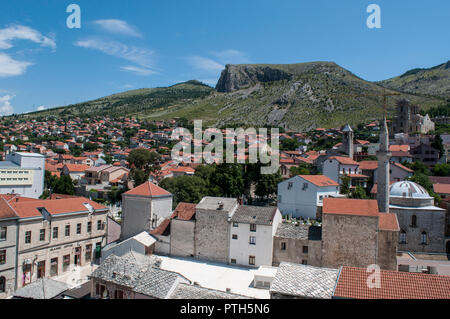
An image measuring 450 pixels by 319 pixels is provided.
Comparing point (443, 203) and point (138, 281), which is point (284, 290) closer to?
point (138, 281)

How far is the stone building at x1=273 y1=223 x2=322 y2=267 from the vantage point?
25.6m

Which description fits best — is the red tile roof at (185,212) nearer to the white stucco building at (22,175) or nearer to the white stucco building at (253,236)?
the white stucco building at (253,236)

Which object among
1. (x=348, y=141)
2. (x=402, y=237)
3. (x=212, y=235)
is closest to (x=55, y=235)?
(x=212, y=235)

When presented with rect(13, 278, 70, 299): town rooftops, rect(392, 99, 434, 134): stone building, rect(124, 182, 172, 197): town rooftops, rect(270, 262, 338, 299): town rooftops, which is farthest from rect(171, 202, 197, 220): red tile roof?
rect(392, 99, 434, 134): stone building

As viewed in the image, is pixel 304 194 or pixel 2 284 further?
pixel 304 194

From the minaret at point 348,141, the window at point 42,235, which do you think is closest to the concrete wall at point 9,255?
the window at point 42,235

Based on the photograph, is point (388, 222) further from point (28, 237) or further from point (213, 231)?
point (28, 237)

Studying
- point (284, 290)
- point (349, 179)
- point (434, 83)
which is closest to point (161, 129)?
point (349, 179)

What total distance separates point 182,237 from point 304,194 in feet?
58.8

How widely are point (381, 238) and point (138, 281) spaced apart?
60.8 ft

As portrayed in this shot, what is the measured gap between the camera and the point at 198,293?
14.3 metres

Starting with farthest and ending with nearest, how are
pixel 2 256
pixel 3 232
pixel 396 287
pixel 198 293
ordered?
pixel 3 232 < pixel 2 256 < pixel 198 293 < pixel 396 287

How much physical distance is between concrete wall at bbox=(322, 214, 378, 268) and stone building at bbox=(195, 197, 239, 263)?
27.5ft

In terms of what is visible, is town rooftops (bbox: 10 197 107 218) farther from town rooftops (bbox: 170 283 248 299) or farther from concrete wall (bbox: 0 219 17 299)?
town rooftops (bbox: 170 283 248 299)
